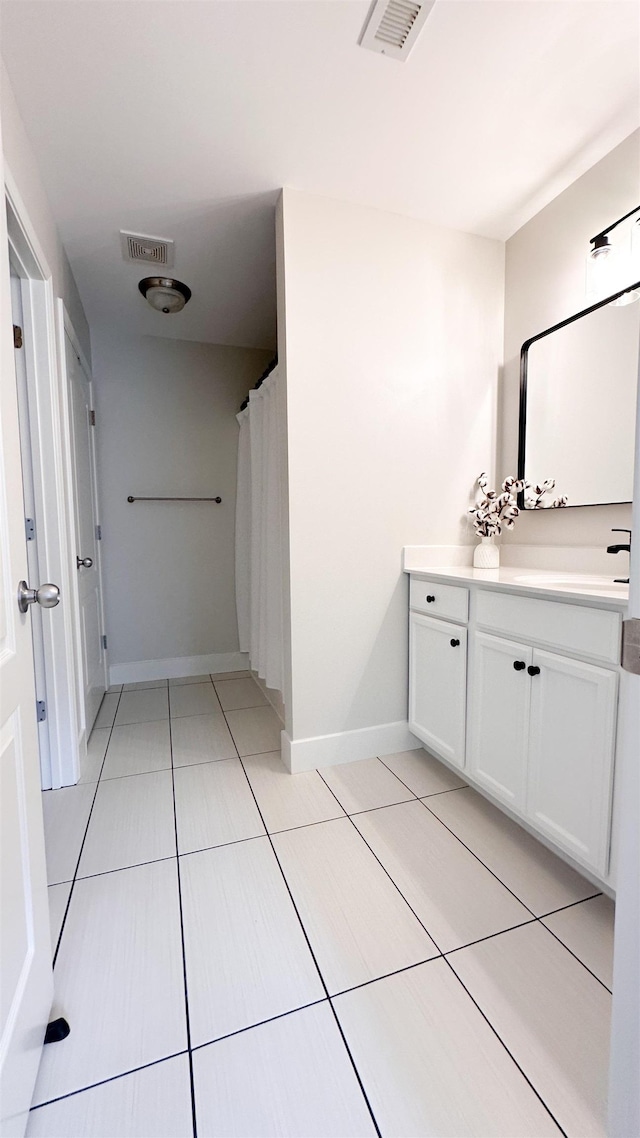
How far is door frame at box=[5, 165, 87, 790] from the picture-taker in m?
1.66

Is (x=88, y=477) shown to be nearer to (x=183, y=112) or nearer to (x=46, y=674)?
(x=46, y=674)

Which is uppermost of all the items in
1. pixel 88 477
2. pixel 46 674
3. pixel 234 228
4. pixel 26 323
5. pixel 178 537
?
pixel 234 228

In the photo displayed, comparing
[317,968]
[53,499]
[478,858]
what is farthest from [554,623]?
[53,499]

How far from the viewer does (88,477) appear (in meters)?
2.55

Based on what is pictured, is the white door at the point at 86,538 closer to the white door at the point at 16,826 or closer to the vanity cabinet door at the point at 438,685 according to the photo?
the white door at the point at 16,826

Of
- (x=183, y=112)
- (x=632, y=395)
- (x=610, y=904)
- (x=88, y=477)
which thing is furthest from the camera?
Answer: (x=88, y=477)

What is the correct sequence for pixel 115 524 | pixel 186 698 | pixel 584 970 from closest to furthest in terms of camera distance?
1. pixel 584 970
2. pixel 186 698
3. pixel 115 524

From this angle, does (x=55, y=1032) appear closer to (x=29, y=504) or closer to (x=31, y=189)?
(x=29, y=504)

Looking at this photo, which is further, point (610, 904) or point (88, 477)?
point (88, 477)

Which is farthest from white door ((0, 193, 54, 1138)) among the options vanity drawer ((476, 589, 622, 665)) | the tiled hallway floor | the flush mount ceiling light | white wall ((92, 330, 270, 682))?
white wall ((92, 330, 270, 682))

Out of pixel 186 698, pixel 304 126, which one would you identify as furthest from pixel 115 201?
pixel 186 698

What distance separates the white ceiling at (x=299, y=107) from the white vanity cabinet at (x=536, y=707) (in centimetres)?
149

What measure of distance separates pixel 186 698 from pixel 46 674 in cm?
101

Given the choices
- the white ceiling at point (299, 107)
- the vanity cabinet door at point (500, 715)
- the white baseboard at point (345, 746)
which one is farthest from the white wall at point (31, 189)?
the white baseboard at point (345, 746)
